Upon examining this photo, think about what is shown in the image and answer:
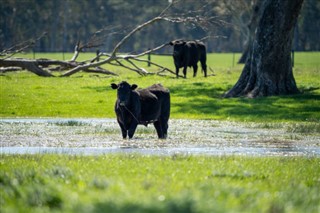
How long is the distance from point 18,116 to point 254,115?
22.6ft

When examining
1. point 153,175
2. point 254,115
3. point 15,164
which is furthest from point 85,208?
point 254,115

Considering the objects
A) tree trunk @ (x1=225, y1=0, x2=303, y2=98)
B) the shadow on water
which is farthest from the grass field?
tree trunk @ (x1=225, y1=0, x2=303, y2=98)

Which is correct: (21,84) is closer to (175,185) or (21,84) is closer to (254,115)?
(254,115)

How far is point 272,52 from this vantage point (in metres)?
29.6

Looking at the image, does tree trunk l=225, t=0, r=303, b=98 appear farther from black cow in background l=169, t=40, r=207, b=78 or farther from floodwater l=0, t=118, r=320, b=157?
black cow in background l=169, t=40, r=207, b=78

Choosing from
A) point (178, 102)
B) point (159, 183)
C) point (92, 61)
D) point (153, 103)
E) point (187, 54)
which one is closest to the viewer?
point (159, 183)

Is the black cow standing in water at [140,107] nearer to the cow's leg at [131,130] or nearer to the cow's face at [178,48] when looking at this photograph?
the cow's leg at [131,130]

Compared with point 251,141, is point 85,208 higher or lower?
higher

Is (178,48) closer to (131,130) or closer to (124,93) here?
(124,93)

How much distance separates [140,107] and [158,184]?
933 centimetres

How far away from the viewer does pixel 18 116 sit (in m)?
25.8

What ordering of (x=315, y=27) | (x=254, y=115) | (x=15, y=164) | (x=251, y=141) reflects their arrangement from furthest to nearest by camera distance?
(x=315, y=27) → (x=254, y=115) → (x=251, y=141) → (x=15, y=164)

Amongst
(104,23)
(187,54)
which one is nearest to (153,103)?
(187,54)

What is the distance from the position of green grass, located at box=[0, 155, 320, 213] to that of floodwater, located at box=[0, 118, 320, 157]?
6.52ft
